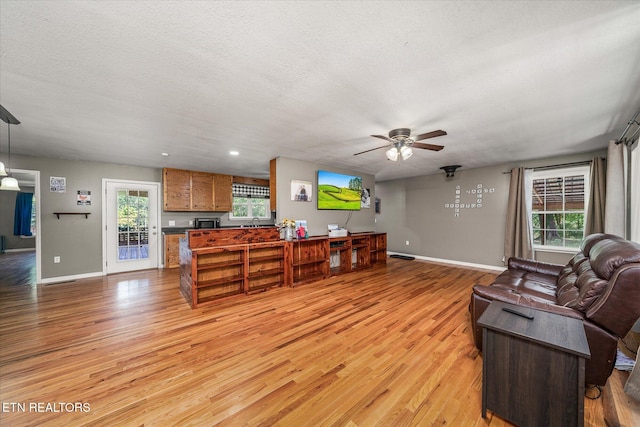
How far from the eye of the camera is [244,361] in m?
2.06

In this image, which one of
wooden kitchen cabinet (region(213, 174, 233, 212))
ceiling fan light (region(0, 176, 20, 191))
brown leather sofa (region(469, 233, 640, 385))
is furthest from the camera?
wooden kitchen cabinet (region(213, 174, 233, 212))

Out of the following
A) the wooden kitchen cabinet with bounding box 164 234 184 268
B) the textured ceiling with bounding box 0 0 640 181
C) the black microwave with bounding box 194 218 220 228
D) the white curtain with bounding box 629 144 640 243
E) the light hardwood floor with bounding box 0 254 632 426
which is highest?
the textured ceiling with bounding box 0 0 640 181

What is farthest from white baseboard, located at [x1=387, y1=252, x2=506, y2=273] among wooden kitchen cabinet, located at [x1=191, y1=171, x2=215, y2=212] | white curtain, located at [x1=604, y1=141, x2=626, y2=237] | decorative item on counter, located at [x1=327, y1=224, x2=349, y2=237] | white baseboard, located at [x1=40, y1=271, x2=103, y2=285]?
white baseboard, located at [x1=40, y1=271, x2=103, y2=285]

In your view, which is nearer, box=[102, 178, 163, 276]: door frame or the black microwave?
box=[102, 178, 163, 276]: door frame

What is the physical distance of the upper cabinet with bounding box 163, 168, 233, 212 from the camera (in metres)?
5.50

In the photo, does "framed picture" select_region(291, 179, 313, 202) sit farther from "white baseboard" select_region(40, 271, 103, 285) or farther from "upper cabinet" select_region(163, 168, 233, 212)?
"white baseboard" select_region(40, 271, 103, 285)

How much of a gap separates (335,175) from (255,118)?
9.36 feet

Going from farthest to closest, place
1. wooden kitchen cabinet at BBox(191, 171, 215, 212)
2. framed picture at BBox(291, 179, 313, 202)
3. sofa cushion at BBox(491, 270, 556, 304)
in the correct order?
wooden kitchen cabinet at BBox(191, 171, 215, 212)
framed picture at BBox(291, 179, 313, 202)
sofa cushion at BBox(491, 270, 556, 304)

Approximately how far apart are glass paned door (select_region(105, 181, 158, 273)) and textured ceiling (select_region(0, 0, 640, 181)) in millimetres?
1863

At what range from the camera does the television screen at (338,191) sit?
5094 millimetres

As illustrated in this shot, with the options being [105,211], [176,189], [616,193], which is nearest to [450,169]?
[616,193]

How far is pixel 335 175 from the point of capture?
5.33 m

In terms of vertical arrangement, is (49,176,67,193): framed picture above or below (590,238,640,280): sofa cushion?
above

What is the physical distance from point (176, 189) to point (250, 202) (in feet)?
6.63
